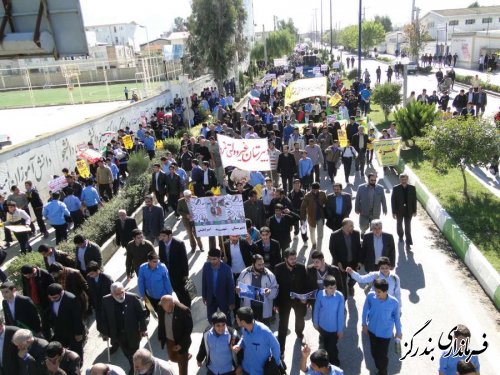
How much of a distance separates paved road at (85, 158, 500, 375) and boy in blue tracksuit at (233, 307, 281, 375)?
1482 millimetres

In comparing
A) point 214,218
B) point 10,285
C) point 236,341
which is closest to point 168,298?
point 236,341

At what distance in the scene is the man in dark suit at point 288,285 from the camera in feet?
20.2

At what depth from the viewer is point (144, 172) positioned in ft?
47.7

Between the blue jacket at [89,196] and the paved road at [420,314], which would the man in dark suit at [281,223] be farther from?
the blue jacket at [89,196]

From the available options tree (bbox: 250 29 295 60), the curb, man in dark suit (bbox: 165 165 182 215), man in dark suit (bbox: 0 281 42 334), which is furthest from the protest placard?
tree (bbox: 250 29 295 60)

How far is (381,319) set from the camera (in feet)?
17.8

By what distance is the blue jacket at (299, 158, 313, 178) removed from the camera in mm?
11828

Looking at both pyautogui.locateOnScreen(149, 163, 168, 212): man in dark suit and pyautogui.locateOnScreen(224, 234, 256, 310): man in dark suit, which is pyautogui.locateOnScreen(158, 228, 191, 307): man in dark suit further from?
pyautogui.locateOnScreen(149, 163, 168, 212): man in dark suit

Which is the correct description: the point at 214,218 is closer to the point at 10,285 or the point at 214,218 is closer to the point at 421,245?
the point at 10,285

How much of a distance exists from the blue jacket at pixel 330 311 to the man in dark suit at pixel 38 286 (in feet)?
12.6

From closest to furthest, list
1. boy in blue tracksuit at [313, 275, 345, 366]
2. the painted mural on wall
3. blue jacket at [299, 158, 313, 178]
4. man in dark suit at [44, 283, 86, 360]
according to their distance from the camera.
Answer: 1. boy in blue tracksuit at [313, 275, 345, 366]
2. man in dark suit at [44, 283, 86, 360]
3. blue jacket at [299, 158, 313, 178]
4. the painted mural on wall

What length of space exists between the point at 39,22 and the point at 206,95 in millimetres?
26478

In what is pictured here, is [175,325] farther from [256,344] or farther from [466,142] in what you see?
[466,142]

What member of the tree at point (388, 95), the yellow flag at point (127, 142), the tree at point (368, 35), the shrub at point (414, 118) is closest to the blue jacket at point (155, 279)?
the yellow flag at point (127, 142)
